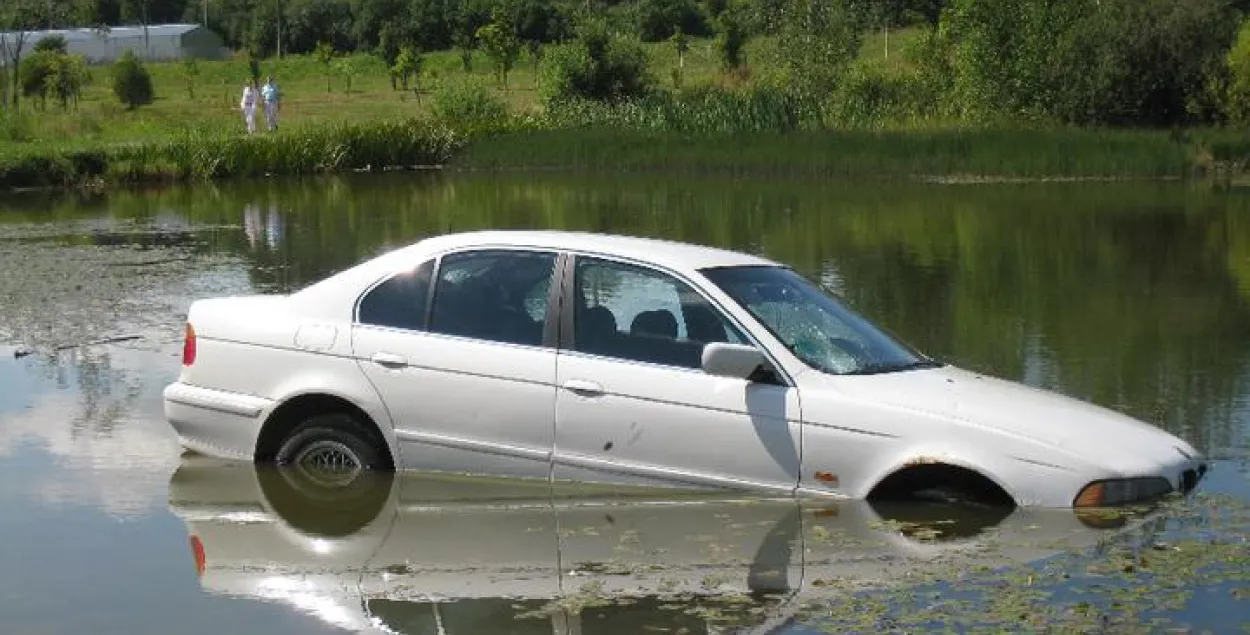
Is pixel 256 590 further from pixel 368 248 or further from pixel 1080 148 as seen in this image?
pixel 1080 148

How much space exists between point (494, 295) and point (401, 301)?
0.53 metres

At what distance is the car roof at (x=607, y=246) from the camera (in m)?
9.21

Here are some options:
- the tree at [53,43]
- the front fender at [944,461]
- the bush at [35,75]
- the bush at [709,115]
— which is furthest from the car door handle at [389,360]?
the tree at [53,43]

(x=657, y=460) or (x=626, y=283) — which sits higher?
(x=626, y=283)

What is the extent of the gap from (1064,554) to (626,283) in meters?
2.66

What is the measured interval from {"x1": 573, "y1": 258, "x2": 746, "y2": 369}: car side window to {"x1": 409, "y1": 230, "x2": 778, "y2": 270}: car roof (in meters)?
0.08

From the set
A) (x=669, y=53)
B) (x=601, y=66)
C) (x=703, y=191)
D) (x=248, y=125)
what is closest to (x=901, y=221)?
(x=703, y=191)

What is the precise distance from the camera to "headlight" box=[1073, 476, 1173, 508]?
8266mm

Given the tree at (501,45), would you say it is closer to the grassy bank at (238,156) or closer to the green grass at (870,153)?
the grassy bank at (238,156)

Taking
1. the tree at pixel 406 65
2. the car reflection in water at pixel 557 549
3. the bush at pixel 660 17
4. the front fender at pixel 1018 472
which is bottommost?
the car reflection in water at pixel 557 549

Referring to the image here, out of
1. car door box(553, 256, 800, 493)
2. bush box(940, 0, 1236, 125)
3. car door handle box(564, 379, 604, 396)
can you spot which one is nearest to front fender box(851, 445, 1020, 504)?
car door box(553, 256, 800, 493)

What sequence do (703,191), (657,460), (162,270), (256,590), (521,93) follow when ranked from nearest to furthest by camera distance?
(256,590) < (657,460) < (162,270) < (703,191) < (521,93)

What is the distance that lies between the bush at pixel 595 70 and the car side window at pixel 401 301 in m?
48.4

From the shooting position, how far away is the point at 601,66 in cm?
5938
